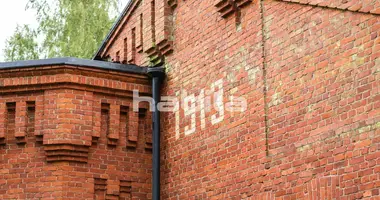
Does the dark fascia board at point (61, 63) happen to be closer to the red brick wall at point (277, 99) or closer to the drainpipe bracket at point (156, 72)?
the drainpipe bracket at point (156, 72)

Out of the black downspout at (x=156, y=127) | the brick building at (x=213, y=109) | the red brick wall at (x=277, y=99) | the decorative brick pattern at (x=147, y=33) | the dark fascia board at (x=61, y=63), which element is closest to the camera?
the red brick wall at (x=277, y=99)

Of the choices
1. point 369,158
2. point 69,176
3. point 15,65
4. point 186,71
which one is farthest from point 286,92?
point 15,65

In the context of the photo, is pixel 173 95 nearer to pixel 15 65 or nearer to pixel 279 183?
pixel 15 65

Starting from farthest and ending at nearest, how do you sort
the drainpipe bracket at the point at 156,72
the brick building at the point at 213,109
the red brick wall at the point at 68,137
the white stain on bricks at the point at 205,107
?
the drainpipe bracket at the point at 156,72, the red brick wall at the point at 68,137, the white stain on bricks at the point at 205,107, the brick building at the point at 213,109

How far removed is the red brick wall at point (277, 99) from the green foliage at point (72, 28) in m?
10.0

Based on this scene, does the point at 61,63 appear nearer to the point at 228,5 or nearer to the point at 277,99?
the point at 228,5

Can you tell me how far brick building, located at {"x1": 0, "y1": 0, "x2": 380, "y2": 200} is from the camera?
7.45 metres

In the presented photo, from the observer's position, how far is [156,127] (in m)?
10.6

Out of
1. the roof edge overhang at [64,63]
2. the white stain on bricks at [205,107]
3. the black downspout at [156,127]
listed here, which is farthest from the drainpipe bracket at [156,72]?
the white stain on bricks at [205,107]

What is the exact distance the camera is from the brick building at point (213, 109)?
745 centimetres

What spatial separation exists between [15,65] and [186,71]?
225 centimetres

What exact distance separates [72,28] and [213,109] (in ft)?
39.5

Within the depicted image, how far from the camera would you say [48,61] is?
403 inches

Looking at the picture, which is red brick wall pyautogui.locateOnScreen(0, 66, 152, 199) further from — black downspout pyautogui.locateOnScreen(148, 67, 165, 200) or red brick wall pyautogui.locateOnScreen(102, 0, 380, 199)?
red brick wall pyautogui.locateOnScreen(102, 0, 380, 199)
